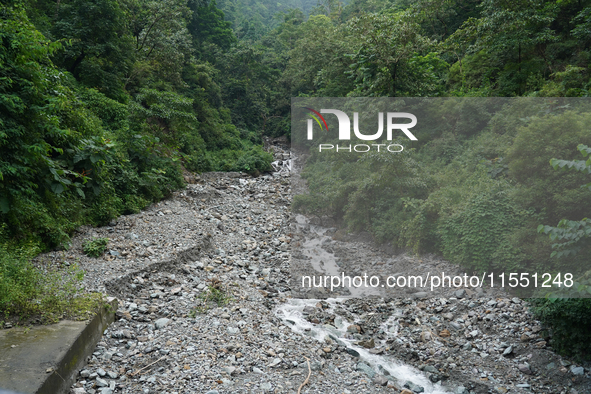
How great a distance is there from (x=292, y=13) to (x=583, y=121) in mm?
43842

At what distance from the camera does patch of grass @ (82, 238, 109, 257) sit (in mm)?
7081

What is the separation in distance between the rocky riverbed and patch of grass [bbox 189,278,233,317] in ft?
0.09

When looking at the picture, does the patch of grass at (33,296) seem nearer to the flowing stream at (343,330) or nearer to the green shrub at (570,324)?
the flowing stream at (343,330)

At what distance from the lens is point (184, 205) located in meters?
12.0

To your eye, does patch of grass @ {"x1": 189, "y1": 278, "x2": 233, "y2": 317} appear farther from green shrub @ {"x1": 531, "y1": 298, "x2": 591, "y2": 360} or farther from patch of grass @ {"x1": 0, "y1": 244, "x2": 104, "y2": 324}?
green shrub @ {"x1": 531, "y1": 298, "x2": 591, "y2": 360}

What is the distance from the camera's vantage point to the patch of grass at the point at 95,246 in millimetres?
7081

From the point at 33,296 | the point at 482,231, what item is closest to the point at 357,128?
the point at 482,231

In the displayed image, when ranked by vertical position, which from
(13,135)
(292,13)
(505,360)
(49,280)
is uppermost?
(292,13)

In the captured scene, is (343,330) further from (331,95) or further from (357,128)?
(331,95)

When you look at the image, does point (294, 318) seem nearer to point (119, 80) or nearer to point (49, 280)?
point (49, 280)

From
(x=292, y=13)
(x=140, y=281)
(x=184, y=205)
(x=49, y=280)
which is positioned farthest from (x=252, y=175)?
(x=292, y=13)

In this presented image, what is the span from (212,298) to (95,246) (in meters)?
2.64

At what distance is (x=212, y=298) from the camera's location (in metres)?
6.59

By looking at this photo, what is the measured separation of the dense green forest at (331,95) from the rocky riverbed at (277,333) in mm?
742
